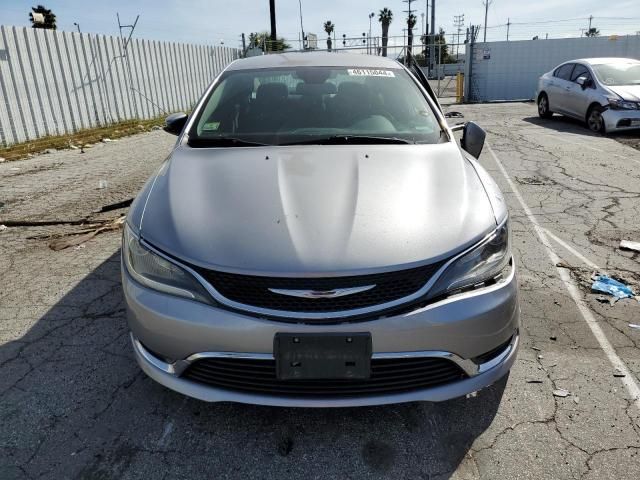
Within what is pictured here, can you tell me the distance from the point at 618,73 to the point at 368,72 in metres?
9.60

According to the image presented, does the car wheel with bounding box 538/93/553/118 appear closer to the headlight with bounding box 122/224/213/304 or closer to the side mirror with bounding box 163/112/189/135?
the side mirror with bounding box 163/112/189/135

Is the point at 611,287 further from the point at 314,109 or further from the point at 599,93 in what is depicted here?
the point at 599,93

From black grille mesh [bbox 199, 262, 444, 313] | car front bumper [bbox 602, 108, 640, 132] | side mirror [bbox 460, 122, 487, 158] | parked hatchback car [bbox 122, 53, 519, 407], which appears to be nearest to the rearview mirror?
car front bumper [bbox 602, 108, 640, 132]

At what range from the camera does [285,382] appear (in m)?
1.93

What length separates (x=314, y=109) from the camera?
10.7 feet

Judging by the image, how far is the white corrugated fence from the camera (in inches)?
397

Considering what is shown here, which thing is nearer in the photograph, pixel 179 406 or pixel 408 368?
pixel 408 368

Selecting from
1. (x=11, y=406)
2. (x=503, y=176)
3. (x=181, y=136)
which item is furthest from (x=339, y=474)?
(x=503, y=176)

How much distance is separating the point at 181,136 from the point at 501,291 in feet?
7.02

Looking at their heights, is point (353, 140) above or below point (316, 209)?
above

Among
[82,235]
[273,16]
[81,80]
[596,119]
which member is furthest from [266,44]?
[82,235]

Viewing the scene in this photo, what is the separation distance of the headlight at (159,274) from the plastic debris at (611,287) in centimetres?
291

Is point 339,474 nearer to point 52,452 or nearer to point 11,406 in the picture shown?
point 52,452

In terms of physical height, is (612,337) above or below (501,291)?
below
